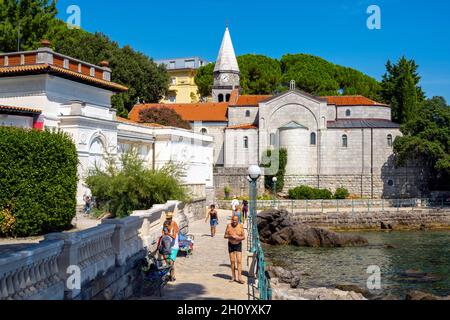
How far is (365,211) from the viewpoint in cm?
4409

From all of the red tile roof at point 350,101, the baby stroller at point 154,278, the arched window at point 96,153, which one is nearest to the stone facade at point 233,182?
the red tile roof at point 350,101

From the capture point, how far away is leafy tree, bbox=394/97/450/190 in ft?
160

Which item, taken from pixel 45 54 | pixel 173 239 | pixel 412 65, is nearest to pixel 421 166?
pixel 412 65

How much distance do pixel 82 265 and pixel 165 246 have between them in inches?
152

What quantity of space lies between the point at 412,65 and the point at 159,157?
51860 mm

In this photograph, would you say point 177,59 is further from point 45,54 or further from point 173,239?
point 173,239

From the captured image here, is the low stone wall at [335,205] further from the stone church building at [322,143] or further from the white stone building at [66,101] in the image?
the white stone building at [66,101]

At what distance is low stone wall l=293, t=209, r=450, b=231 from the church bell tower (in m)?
34.0

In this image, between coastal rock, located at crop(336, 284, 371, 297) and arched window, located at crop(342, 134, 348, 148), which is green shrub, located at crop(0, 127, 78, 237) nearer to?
coastal rock, located at crop(336, 284, 371, 297)

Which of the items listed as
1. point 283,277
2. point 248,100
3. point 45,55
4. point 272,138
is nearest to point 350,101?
point 272,138

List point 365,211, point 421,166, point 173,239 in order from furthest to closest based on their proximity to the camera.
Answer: point 421,166 → point 365,211 → point 173,239

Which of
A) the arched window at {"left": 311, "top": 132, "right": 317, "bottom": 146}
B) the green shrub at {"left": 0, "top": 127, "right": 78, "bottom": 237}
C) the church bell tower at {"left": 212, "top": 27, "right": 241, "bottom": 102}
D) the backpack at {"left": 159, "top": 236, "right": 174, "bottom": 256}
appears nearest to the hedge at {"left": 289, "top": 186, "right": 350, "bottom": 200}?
the arched window at {"left": 311, "top": 132, "right": 317, "bottom": 146}

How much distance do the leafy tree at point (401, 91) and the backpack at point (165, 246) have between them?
185 ft

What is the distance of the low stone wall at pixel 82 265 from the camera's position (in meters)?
6.63
